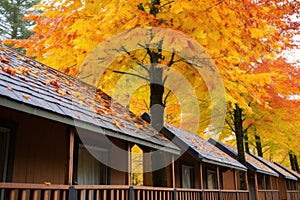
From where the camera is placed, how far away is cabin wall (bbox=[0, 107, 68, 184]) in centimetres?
631

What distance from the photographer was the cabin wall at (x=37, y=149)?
20.7ft

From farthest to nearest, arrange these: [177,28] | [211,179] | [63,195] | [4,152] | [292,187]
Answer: [292,187] < [211,179] < [177,28] < [4,152] < [63,195]

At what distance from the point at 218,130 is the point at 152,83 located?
963 cm

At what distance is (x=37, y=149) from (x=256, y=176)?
16.0 meters

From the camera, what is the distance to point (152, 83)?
1051cm

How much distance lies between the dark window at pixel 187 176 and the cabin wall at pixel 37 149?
25.0 feet

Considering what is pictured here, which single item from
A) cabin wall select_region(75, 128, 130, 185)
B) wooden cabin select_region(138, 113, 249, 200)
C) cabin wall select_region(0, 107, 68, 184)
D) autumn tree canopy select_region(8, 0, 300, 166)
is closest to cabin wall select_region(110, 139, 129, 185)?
cabin wall select_region(75, 128, 130, 185)

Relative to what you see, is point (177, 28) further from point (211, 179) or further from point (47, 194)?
point (211, 179)

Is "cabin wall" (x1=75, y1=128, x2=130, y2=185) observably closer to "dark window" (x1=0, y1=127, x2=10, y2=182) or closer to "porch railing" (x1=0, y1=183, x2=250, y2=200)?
"porch railing" (x1=0, y1=183, x2=250, y2=200)

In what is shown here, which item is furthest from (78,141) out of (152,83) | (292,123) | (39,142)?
(292,123)

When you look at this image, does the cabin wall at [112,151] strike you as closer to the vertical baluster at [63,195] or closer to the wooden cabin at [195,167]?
the wooden cabin at [195,167]

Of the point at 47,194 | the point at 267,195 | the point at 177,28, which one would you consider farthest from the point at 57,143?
the point at 267,195

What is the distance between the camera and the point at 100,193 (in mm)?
9008

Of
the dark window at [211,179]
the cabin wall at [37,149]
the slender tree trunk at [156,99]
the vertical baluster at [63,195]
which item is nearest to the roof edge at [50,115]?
the cabin wall at [37,149]
